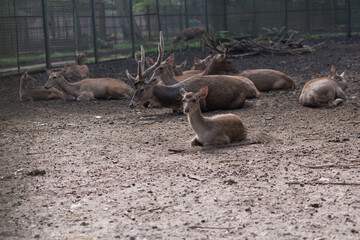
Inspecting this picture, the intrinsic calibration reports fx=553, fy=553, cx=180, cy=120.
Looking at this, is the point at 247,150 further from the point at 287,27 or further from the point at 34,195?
the point at 287,27

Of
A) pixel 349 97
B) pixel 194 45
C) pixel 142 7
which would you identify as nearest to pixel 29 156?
pixel 349 97

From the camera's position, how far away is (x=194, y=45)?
22828 millimetres

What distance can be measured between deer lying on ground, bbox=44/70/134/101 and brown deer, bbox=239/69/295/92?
8.00ft

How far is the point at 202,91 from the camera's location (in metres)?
6.64

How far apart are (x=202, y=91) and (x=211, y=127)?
49 centimetres

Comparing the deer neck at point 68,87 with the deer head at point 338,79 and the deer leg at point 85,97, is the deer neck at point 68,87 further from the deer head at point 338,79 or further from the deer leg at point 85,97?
the deer head at point 338,79

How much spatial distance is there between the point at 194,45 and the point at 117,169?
1771 centimetres

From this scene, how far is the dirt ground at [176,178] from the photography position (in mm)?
3920

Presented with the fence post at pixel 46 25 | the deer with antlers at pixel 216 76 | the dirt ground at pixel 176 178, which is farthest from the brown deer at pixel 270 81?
the fence post at pixel 46 25

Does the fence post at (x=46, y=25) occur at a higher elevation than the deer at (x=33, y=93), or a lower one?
higher

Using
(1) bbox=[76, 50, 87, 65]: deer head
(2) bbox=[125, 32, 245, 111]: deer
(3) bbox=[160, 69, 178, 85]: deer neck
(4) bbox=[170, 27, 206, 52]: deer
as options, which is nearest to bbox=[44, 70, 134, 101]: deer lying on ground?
(3) bbox=[160, 69, 178, 85]: deer neck

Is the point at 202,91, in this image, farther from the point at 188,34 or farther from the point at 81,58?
the point at 188,34

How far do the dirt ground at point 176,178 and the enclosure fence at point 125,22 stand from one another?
6.63 metres

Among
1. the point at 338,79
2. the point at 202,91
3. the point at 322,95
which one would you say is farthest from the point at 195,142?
the point at 338,79
